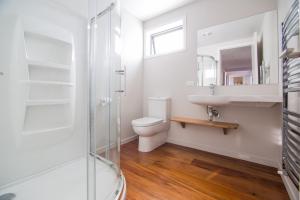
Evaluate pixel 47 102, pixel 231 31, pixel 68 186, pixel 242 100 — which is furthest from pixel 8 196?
pixel 231 31

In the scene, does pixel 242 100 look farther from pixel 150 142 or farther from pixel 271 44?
pixel 150 142

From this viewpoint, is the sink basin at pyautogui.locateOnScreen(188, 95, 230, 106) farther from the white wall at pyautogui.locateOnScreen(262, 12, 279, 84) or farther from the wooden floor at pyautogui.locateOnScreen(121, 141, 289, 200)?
the wooden floor at pyautogui.locateOnScreen(121, 141, 289, 200)

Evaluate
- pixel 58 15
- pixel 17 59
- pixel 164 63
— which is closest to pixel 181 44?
pixel 164 63

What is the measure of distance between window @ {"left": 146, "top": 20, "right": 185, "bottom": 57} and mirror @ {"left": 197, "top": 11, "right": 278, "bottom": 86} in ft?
1.59

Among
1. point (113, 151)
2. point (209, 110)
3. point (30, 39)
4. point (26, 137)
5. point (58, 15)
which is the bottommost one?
→ point (113, 151)

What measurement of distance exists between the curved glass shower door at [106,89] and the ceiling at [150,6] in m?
0.90

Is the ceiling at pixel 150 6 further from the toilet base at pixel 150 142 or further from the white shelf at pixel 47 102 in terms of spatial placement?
the toilet base at pixel 150 142

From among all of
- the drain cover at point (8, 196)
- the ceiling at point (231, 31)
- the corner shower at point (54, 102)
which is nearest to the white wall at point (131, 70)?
the corner shower at point (54, 102)

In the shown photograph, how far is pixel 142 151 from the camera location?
6.78 feet

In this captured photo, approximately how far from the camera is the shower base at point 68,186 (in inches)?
42.4

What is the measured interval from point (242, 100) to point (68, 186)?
185 centimetres

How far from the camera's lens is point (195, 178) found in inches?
55.9

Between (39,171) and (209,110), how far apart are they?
82.7 inches

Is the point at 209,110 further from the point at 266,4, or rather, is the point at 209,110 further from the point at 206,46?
the point at 266,4
